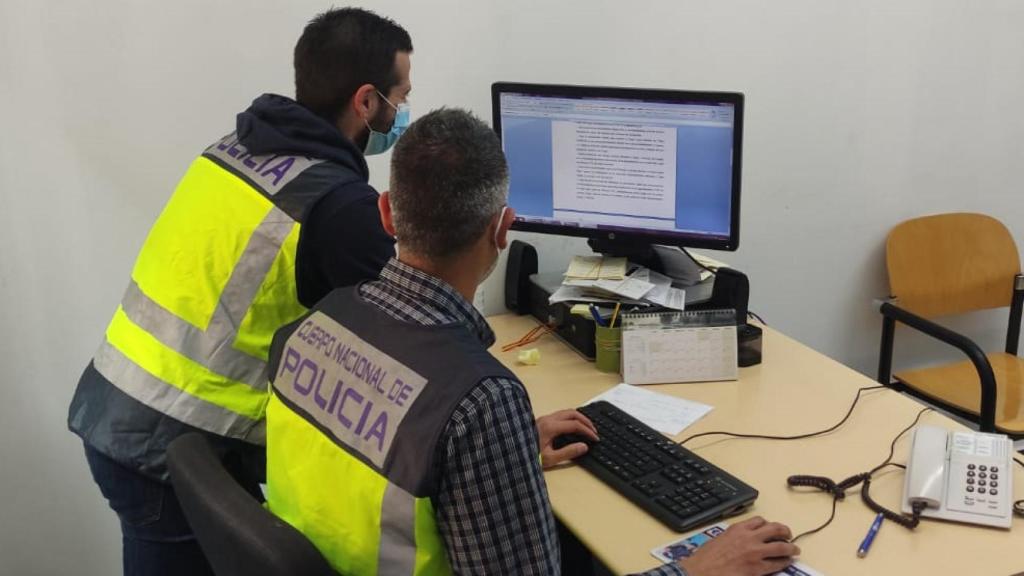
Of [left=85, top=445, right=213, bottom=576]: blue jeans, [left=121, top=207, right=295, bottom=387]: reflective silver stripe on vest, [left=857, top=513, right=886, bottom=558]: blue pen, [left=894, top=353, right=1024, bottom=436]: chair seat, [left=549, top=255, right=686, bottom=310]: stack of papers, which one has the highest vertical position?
[left=121, top=207, right=295, bottom=387]: reflective silver stripe on vest

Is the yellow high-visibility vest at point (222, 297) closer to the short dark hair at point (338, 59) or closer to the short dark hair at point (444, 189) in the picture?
the short dark hair at point (338, 59)

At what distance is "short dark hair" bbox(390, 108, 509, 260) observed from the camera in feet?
4.05

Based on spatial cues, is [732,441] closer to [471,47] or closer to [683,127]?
[683,127]

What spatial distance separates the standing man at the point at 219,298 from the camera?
5.10 ft

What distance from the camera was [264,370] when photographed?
161 centimetres

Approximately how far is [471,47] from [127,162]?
84cm

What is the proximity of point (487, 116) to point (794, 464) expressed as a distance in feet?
3.90

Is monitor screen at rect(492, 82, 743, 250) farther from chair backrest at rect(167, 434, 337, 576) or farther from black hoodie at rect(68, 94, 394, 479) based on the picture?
chair backrest at rect(167, 434, 337, 576)

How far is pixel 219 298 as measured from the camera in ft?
5.12

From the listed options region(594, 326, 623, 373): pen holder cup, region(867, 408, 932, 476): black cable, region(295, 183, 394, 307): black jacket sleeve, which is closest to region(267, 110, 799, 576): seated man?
region(295, 183, 394, 307): black jacket sleeve

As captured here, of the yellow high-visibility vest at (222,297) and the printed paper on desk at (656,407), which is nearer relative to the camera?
the yellow high-visibility vest at (222,297)

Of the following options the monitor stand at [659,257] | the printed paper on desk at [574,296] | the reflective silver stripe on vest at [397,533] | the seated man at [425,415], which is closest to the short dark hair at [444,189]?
the seated man at [425,415]

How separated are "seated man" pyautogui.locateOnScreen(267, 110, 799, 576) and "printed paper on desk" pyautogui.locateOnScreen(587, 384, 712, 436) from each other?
0.42m

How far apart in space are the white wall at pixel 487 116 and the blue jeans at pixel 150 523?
0.68 metres
